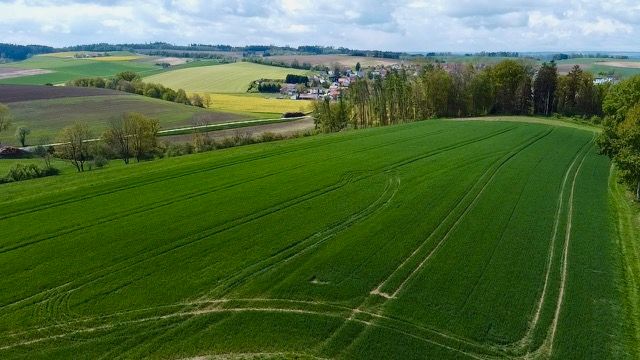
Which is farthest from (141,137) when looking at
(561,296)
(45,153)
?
(561,296)

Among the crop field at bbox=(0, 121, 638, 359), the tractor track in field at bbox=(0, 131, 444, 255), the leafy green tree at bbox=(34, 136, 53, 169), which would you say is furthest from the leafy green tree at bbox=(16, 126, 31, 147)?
the tractor track in field at bbox=(0, 131, 444, 255)

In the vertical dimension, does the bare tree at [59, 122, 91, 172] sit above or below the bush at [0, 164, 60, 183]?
above

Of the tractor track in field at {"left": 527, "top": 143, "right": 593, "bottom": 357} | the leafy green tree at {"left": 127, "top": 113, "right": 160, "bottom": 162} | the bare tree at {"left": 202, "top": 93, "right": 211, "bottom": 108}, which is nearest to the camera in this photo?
the tractor track in field at {"left": 527, "top": 143, "right": 593, "bottom": 357}

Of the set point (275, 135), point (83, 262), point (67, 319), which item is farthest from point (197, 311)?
point (275, 135)

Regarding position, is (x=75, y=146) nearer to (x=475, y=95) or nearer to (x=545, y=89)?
(x=475, y=95)

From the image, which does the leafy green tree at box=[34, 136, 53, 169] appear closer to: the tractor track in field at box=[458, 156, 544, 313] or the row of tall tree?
the row of tall tree

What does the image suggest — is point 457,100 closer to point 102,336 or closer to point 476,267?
point 476,267
